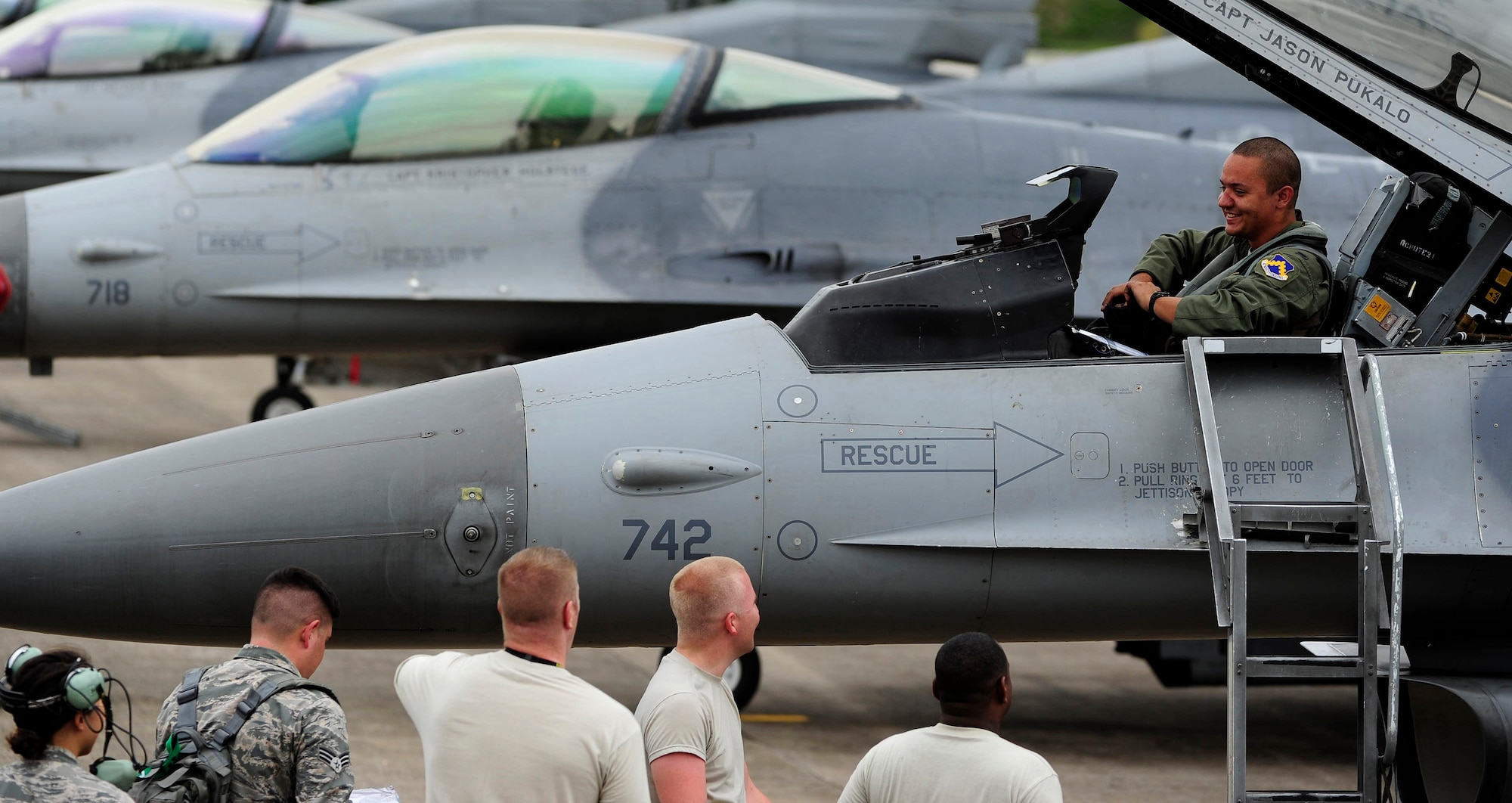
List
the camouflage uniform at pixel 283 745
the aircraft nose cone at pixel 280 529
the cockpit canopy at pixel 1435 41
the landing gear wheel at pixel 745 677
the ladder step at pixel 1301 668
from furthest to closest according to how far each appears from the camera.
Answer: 1. the landing gear wheel at pixel 745 677
2. the cockpit canopy at pixel 1435 41
3. the aircraft nose cone at pixel 280 529
4. the ladder step at pixel 1301 668
5. the camouflage uniform at pixel 283 745

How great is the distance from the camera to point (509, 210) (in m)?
9.99

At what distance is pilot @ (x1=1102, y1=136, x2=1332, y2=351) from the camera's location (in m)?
5.56

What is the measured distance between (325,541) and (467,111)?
533 centimetres

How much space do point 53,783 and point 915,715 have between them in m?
5.52

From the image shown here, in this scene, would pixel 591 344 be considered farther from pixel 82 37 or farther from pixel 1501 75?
pixel 82 37

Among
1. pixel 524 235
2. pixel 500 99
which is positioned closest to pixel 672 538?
pixel 524 235

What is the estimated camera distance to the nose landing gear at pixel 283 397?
13.1 metres

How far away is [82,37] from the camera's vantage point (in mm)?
14289

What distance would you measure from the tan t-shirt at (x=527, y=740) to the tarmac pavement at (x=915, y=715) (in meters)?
3.22

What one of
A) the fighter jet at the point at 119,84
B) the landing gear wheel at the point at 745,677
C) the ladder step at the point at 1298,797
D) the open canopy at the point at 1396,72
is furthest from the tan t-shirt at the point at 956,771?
the fighter jet at the point at 119,84

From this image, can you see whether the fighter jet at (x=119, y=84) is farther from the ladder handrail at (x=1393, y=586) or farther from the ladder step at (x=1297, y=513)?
the ladder handrail at (x=1393, y=586)

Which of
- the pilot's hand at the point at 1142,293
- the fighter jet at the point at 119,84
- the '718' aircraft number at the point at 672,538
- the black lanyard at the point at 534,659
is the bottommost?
the black lanyard at the point at 534,659

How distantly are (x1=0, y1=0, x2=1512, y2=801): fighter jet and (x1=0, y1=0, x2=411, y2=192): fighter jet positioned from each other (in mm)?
9591

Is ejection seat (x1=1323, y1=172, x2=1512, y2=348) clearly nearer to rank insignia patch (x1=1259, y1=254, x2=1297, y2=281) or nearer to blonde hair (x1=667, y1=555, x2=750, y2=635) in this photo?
rank insignia patch (x1=1259, y1=254, x2=1297, y2=281)
